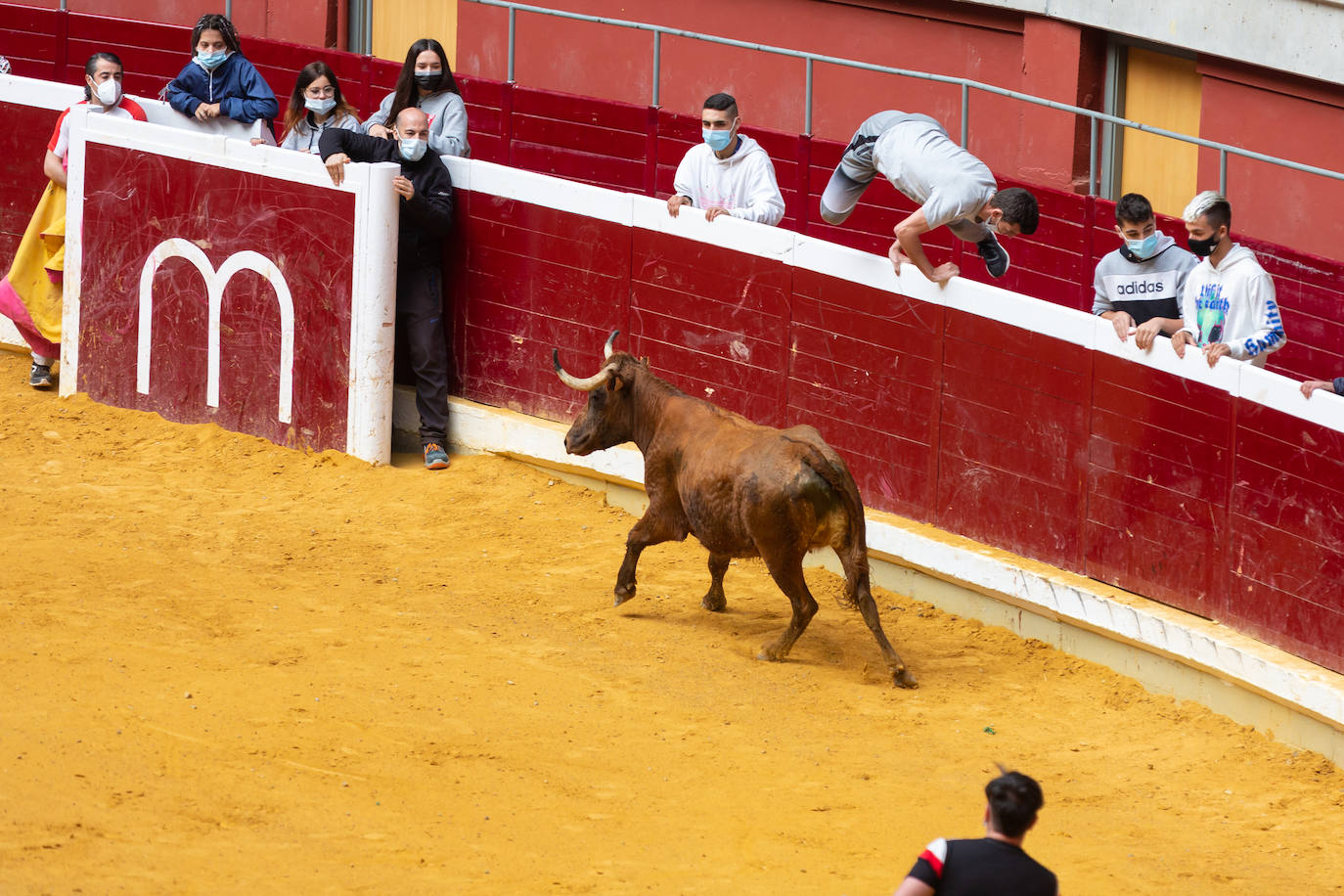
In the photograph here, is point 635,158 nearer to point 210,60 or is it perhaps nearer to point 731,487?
point 210,60

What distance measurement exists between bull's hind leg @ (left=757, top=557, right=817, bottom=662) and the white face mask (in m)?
5.71

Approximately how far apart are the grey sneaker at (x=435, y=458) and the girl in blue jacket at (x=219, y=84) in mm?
2295

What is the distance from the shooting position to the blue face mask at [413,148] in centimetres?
1124

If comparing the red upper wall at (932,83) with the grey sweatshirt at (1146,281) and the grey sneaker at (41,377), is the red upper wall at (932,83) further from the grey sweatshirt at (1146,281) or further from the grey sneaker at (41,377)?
the grey sneaker at (41,377)

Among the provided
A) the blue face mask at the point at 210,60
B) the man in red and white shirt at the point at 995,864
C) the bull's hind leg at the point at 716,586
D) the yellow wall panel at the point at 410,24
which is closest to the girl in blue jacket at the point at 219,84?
the blue face mask at the point at 210,60

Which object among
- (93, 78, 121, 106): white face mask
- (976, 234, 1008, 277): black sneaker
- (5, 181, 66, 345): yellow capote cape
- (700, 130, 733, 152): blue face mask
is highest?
(93, 78, 121, 106): white face mask

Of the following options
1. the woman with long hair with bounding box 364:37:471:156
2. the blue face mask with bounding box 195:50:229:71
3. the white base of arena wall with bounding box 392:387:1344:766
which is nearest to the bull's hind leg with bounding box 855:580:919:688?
the white base of arena wall with bounding box 392:387:1344:766

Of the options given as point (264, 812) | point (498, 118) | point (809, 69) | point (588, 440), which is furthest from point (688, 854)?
point (498, 118)

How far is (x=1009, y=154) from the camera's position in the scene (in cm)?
1348

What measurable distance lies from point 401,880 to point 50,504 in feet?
16.5

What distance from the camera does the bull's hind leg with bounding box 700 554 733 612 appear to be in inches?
375

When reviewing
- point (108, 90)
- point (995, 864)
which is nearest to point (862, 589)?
point (995, 864)

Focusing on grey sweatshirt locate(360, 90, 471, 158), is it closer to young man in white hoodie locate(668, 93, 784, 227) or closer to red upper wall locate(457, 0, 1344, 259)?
young man in white hoodie locate(668, 93, 784, 227)

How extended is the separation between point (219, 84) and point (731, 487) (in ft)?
16.8
